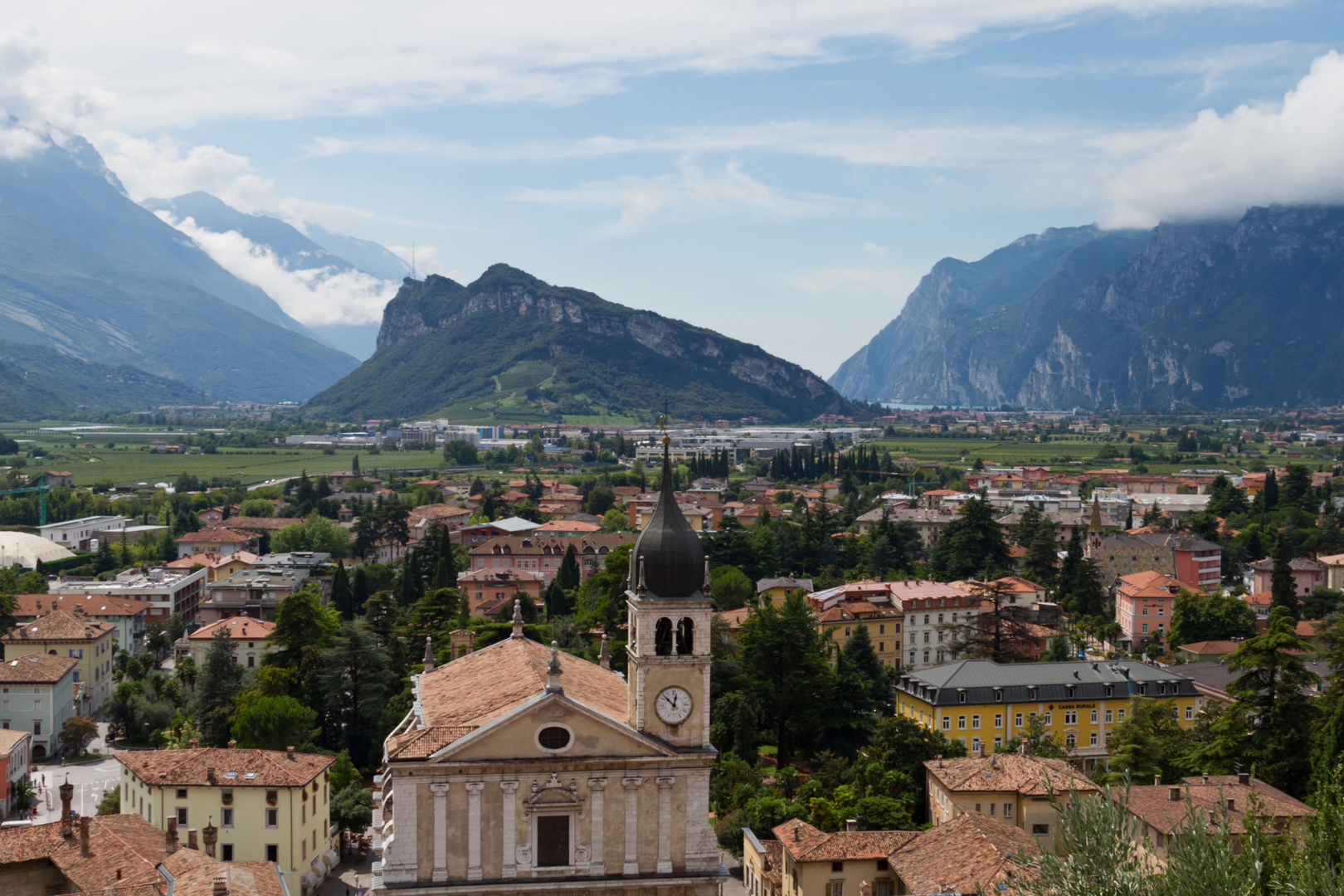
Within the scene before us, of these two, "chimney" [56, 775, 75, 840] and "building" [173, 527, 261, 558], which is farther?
"building" [173, 527, 261, 558]

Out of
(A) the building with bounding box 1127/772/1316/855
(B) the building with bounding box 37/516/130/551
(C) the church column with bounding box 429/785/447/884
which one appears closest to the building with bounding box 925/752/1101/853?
(A) the building with bounding box 1127/772/1316/855

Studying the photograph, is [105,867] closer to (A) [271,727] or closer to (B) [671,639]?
(B) [671,639]

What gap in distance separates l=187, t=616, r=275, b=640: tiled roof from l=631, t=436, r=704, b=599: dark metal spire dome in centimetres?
4902

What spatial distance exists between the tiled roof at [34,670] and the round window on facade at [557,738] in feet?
143

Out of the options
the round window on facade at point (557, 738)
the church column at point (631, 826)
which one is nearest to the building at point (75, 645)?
the round window on facade at point (557, 738)

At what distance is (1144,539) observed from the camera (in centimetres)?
11162

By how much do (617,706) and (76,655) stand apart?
1967 inches

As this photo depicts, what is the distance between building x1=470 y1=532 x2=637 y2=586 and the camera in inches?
4286

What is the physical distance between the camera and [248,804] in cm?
4466

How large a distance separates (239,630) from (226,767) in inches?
1250

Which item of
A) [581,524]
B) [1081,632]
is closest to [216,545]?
[581,524]

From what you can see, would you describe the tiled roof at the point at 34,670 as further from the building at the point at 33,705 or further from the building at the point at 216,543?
the building at the point at 216,543

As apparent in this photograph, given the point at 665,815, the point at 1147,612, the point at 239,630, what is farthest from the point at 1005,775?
the point at 1147,612

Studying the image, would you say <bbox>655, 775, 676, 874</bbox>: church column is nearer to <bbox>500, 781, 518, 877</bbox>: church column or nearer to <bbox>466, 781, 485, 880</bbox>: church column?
<bbox>500, 781, 518, 877</bbox>: church column
